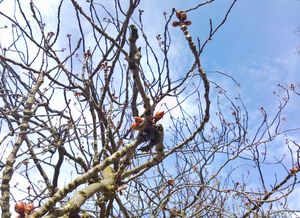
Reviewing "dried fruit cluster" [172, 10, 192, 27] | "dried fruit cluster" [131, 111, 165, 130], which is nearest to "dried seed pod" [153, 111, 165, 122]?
"dried fruit cluster" [131, 111, 165, 130]

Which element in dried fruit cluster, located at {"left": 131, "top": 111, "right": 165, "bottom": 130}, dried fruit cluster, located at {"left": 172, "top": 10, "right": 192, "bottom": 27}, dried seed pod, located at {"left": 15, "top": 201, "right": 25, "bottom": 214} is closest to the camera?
dried seed pod, located at {"left": 15, "top": 201, "right": 25, "bottom": 214}

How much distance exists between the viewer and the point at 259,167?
5766mm

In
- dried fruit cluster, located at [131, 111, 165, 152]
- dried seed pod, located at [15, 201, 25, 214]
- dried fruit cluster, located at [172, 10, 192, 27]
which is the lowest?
dried seed pod, located at [15, 201, 25, 214]

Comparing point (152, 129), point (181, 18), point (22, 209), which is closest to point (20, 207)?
point (22, 209)

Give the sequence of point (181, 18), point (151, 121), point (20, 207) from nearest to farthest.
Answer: point (20, 207) < point (151, 121) < point (181, 18)

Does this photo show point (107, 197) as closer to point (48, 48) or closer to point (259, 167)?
point (48, 48)

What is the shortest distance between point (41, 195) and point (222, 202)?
10.8ft

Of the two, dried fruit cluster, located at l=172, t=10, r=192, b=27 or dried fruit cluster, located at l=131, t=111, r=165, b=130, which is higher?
dried fruit cluster, located at l=172, t=10, r=192, b=27

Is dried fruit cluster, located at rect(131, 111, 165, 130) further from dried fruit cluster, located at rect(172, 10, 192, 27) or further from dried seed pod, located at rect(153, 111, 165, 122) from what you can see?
dried fruit cluster, located at rect(172, 10, 192, 27)

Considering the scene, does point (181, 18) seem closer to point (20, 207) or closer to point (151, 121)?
point (151, 121)

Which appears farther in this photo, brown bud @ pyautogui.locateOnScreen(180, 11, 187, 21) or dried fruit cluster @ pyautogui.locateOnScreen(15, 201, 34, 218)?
brown bud @ pyautogui.locateOnScreen(180, 11, 187, 21)

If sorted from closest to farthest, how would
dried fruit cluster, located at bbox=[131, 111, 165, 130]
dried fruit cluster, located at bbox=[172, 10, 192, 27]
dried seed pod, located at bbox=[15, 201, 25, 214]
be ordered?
1. dried seed pod, located at bbox=[15, 201, 25, 214]
2. dried fruit cluster, located at bbox=[131, 111, 165, 130]
3. dried fruit cluster, located at bbox=[172, 10, 192, 27]

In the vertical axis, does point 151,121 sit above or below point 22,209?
above

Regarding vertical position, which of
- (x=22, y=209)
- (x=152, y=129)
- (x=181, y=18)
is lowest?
(x=22, y=209)
